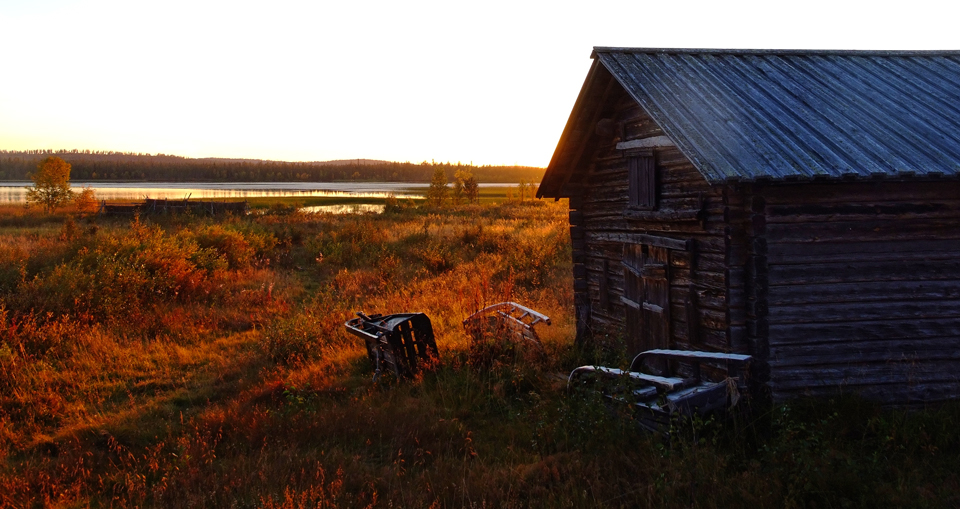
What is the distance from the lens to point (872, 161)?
6215 mm

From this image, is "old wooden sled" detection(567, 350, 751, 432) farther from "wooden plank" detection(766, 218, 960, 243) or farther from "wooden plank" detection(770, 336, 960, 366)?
"wooden plank" detection(766, 218, 960, 243)

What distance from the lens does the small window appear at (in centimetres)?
790

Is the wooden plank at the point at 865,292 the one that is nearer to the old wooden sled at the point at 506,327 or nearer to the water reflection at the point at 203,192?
the old wooden sled at the point at 506,327

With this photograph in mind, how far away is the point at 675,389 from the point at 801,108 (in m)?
3.76

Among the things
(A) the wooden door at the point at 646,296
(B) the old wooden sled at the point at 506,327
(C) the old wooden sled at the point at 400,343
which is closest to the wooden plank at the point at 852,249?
(A) the wooden door at the point at 646,296

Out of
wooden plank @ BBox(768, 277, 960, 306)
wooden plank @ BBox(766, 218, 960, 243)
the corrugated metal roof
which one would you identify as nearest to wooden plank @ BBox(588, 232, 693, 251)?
wooden plank @ BBox(766, 218, 960, 243)

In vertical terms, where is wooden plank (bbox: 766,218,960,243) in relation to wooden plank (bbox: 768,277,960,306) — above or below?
above

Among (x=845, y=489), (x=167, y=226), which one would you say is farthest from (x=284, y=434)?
(x=167, y=226)

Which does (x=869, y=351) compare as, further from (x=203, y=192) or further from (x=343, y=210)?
(x=203, y=192)

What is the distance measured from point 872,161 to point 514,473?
4.65 metres

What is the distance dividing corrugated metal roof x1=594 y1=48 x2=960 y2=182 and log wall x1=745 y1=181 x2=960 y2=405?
1.38 ft

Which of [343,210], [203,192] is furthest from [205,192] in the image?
[343,210]

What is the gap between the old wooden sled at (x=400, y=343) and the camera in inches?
326

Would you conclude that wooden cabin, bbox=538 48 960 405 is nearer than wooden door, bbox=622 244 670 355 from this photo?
Yes
